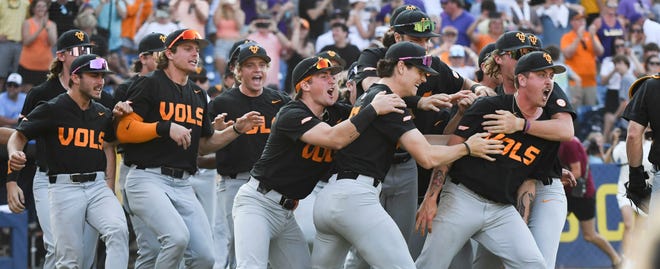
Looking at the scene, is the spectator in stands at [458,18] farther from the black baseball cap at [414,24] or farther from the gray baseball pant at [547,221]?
the gray baseball pant at [547,221]

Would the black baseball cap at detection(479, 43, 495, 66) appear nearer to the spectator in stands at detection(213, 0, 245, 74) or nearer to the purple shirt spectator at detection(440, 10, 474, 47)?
the spectator in stands at detection(213, 0, 245, 74)

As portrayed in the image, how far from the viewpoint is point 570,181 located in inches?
349

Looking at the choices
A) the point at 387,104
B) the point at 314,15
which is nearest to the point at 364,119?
the point at 387,104

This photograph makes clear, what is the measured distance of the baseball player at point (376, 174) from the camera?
7066 millimetres

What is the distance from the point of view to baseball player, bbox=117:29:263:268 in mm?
8461

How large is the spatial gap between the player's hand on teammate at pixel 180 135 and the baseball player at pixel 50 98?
1.21 m

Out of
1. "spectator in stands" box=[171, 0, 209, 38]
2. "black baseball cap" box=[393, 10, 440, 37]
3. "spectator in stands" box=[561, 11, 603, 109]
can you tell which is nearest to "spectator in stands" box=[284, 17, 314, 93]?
"spectator in stands" box=[171, 0, 209, 38]

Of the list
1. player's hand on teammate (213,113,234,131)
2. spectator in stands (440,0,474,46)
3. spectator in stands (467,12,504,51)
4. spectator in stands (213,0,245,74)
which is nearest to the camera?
player's hand on teammate (213,113,234,131)

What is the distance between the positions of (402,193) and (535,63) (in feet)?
5.47

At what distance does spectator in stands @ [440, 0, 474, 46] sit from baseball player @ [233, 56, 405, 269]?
10340 millimetres

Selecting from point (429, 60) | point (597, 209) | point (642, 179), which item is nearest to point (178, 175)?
point (429, 60)

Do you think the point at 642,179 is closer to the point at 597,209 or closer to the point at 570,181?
the point at 570,181

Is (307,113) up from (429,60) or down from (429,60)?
down

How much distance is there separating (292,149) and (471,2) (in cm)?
1267
